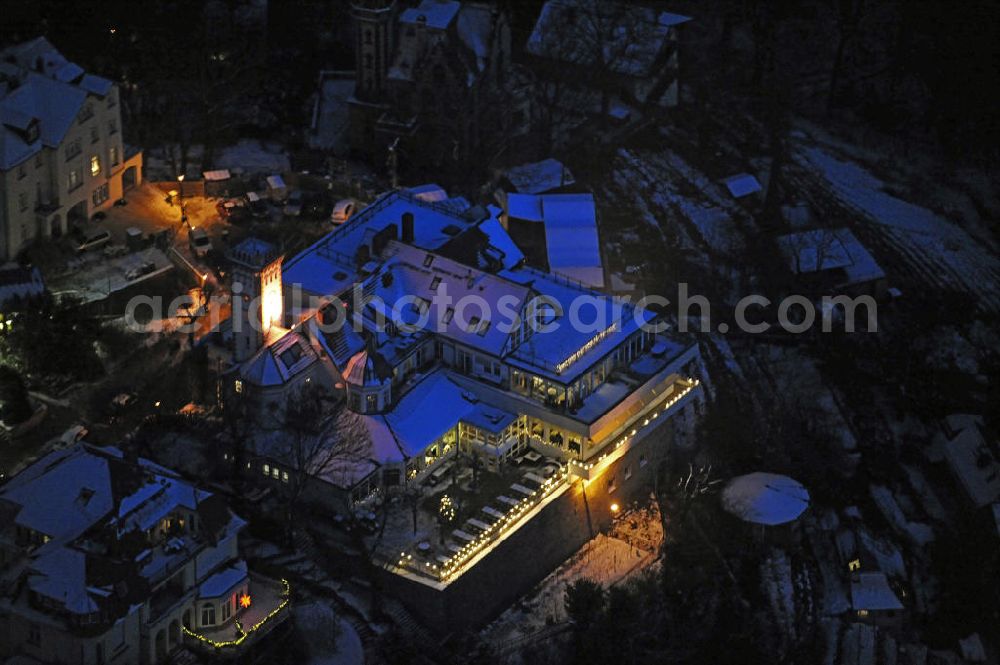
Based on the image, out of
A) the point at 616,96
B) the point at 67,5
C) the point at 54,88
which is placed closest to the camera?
the point at 54,88

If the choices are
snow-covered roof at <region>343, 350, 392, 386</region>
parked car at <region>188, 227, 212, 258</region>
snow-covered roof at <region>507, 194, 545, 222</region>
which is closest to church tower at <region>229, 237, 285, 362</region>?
snow-covered roof at <region>343, 350, 392, 386</region>

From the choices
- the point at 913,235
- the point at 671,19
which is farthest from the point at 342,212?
the point at 913,235

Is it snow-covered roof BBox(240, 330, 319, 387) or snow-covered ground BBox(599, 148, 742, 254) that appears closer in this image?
snow-covered roof BBox(240, 330, 319, 387)

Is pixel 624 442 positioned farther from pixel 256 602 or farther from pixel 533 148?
pixel 533 148

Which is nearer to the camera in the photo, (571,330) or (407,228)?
(571,330)

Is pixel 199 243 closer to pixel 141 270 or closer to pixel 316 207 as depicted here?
pixel 141 270

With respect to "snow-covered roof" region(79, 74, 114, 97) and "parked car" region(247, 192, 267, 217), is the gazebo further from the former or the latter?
"snow-covered roof" region(79, 74, 114, 97)

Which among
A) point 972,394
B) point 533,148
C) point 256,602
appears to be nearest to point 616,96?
point 533,148
